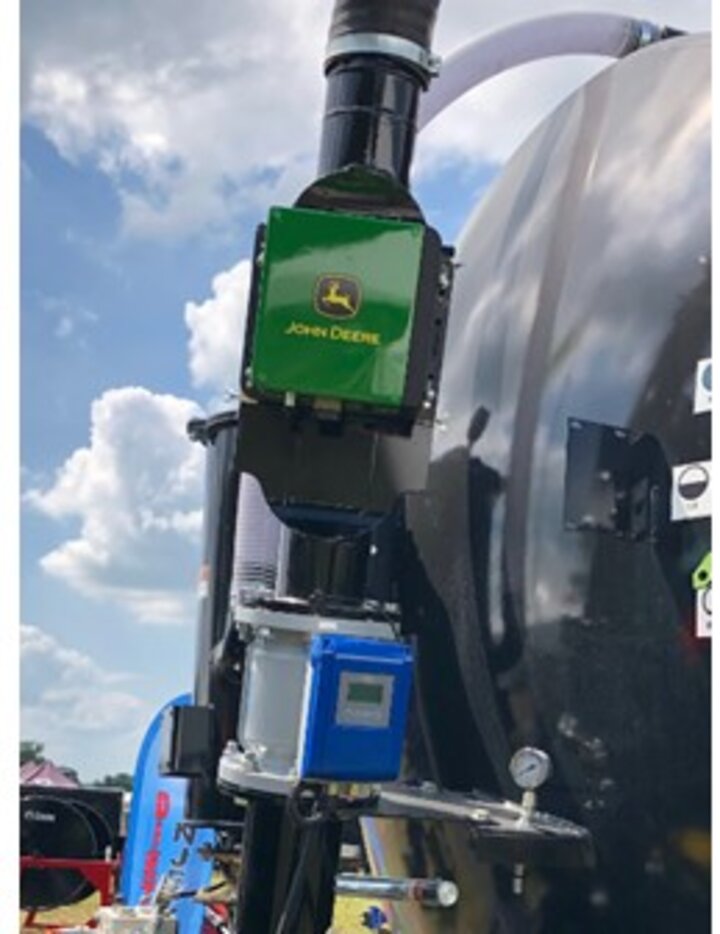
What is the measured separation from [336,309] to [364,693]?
757 millimetres

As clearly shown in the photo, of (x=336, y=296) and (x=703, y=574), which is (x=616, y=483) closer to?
(x=703, y=574)

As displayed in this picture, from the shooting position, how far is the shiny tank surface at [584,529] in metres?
2.56

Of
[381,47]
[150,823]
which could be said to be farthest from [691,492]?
[150,823]

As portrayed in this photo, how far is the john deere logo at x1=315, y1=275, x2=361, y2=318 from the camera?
260 cm

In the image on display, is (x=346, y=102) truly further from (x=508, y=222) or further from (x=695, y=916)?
(x=695, y=916)

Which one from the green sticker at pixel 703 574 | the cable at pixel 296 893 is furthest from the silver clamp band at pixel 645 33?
the cable at pixel 296 893

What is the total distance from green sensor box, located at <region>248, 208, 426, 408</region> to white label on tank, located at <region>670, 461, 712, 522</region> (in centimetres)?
57

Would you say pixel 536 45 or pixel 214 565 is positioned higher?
pixel 536 45

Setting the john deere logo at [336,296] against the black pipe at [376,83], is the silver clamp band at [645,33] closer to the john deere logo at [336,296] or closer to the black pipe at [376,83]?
the black pipe at [376,83]

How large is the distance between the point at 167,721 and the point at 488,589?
96 cm

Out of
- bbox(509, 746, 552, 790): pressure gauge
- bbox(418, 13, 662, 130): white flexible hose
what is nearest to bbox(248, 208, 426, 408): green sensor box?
bbox(509, 746, 552, 790): pressure gauge

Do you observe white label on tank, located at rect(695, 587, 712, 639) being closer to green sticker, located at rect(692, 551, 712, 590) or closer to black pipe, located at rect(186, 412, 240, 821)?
green sticker, located at rect(692, 551, 712, 590)

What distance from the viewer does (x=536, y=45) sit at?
3.94 meters

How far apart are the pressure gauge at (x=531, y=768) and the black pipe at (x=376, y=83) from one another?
130cm
